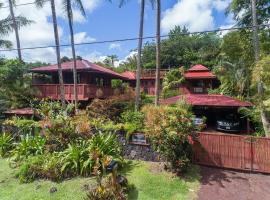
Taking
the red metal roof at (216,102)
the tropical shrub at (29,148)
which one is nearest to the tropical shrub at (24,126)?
the tropical shrub at (29,148)

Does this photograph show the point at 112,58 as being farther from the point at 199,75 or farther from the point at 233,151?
the point at 233,151

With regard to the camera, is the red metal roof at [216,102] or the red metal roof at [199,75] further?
the red metal roof at [199,75]

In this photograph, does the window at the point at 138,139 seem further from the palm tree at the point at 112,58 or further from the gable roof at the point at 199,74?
the palm tree at the point at 112,58

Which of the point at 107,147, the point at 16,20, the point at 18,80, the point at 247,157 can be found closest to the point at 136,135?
the point at 107,147

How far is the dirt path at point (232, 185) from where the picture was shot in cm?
802

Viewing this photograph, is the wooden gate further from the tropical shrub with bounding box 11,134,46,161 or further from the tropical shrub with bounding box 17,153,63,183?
the tropical shrub with bounding box 11,134,46,161

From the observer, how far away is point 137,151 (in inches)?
439

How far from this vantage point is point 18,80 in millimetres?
18719

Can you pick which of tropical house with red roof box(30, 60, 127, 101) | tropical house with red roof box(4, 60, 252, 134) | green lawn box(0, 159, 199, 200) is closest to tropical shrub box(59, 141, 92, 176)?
green lawn box(0, 159, 199, 200)

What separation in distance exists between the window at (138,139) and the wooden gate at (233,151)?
7.10 ft

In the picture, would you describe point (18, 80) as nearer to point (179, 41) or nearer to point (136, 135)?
point (136, 135)

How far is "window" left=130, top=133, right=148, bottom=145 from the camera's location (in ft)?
36.3

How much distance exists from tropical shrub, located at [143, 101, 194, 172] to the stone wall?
3.75 ft

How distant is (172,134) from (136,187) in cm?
225
